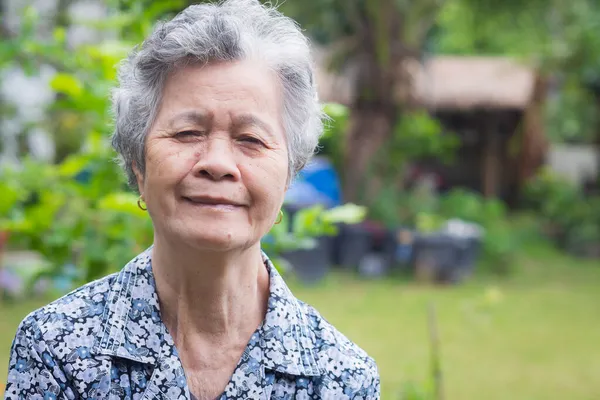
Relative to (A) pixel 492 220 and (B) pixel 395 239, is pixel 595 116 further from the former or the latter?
(B) pixel 395 239

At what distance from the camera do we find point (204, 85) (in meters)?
1.52

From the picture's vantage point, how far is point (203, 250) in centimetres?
152

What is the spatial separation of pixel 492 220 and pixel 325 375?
10.6 metres

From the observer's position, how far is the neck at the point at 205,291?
1.58 meters

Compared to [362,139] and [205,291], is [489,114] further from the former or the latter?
[205,291]

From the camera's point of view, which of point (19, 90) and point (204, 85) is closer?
point (204, 85)

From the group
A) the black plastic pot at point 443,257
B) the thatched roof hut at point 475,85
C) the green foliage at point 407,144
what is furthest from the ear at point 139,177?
the thatched roof hut at point 475,85

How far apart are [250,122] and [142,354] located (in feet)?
1.65

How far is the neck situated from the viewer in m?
1.58

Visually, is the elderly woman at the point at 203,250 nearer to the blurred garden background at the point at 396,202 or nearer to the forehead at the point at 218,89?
the forehead at the point at 218,89

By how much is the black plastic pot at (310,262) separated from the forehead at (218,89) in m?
8.27

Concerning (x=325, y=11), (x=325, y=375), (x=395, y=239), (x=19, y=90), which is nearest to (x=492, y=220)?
(x=395, y=239)

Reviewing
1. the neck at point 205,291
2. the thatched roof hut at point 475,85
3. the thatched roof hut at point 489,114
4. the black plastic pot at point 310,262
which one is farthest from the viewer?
the thatched roof hut at point 489,114

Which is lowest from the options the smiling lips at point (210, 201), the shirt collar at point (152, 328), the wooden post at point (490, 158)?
the wooden post at point (490, 158)
